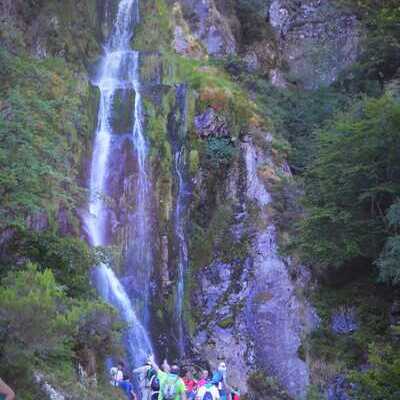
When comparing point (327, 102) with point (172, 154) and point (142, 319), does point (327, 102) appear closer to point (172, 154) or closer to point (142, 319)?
point (172, 154)

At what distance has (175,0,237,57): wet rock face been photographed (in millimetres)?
24875

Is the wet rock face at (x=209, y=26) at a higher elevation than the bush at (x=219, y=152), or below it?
higher

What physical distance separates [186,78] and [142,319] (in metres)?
10.2

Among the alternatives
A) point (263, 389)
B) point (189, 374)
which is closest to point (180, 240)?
point (189, 374)

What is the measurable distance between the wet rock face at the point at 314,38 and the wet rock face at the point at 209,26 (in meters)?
3.21

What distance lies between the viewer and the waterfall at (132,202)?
14.9m

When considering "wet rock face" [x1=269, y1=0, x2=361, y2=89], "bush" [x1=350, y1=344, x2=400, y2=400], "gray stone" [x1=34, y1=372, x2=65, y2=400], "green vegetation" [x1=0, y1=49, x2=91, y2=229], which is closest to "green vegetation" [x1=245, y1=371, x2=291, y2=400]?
"bush" [x1=350, y1=344, x2=400, y2=400]

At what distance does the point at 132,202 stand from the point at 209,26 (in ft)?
38.3

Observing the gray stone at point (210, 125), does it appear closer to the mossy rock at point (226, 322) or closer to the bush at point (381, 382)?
the mossy rock at point (226, 322)

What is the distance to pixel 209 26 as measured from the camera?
2516cm

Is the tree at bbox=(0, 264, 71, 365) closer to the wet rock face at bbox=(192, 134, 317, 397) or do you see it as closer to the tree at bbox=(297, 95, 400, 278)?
the tree at bbox=(297, 95, 400, 278)

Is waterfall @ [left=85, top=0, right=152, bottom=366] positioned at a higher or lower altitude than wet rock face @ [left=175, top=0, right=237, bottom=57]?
lower

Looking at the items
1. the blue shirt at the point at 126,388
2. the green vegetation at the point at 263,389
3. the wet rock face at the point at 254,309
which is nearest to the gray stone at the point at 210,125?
the wet rock face at the point at 254,309

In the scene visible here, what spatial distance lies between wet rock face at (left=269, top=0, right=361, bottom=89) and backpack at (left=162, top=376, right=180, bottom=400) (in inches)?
772
